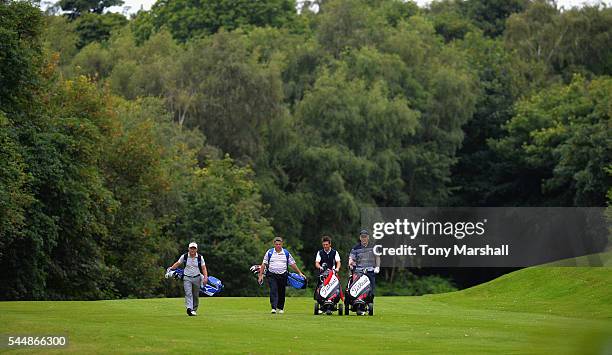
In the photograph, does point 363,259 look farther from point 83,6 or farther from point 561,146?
point 83,6

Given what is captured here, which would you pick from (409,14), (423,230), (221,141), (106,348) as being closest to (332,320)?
(106,348)

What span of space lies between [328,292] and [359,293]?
0.69 metres

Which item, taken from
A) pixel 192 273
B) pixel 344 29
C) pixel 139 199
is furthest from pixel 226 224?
pixel 192 273

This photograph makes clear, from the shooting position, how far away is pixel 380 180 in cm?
8094

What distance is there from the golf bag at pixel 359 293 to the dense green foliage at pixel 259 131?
56.3ft

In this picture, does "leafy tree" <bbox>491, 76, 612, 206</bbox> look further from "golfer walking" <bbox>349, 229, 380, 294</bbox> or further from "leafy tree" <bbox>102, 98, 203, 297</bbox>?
"golfer walking" <bbox>349, 229, 380, 294</bbox>

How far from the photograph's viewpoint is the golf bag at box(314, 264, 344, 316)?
25422mm

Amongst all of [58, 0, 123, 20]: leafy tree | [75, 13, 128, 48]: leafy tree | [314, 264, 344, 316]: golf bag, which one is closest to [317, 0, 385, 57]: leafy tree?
[75, 13, 128, 48]: leafy tree

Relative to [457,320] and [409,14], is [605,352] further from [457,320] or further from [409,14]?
[409,14]

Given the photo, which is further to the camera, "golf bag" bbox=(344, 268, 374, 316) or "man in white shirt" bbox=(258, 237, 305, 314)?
"golf bag" bbox=(344, 268, 374, 316)

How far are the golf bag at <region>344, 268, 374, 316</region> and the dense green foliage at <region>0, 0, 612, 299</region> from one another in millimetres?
17175

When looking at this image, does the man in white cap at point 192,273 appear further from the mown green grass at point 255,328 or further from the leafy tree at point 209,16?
the leafy tree at point 209,16

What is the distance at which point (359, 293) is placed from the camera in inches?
1024

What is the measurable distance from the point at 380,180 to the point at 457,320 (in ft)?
179
